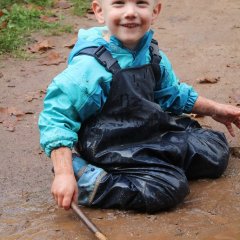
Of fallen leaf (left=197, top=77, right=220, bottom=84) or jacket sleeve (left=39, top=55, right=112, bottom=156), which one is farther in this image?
fallen leaf (left=197, top=77, right=220, bottom=84)

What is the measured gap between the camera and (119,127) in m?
2.94

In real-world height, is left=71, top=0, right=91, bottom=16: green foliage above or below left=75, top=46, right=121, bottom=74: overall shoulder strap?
below

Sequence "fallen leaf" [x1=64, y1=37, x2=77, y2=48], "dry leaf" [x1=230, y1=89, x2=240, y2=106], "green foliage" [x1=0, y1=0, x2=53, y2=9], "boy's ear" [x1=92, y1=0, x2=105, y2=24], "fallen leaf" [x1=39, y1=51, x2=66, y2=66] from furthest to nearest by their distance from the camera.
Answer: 1. "green foliage" [x1=0, y1=0, x2=53, y2=9]
2. "fallen leaf" [x1=64, y1=37, x2=77, y2=48]
3. "fallen leaf" [x1=39, y1=51, x2=66, y2=66]
4. "dry leaf" [x1=230, y1=89, x2=240, y2=106]
5. "boy's ear" [x1=92, y1=0, x2=105, y2=24]

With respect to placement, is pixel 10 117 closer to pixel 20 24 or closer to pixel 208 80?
pixel 208 80

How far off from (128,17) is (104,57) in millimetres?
232

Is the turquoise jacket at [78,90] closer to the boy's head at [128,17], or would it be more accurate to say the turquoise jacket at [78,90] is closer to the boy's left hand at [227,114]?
the boy's head at [128,17]

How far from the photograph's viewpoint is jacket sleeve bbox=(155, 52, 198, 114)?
328cm

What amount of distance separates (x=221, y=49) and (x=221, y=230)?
3144 mm

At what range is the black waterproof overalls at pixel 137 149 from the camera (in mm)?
2814

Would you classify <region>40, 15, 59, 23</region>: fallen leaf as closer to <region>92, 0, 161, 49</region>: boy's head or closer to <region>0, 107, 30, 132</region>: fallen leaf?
<region>0, 107, 30, 132</region>: fallen leaf

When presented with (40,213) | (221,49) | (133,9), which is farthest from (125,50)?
(221,49)

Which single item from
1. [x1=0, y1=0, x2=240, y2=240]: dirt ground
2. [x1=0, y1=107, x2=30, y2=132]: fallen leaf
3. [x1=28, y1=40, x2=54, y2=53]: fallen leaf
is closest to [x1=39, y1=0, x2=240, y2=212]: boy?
[x1=0, y1=0, x2=240, y2=240]: dirt ground

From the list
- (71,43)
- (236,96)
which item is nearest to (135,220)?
(236,96)

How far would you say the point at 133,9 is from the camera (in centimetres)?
291
